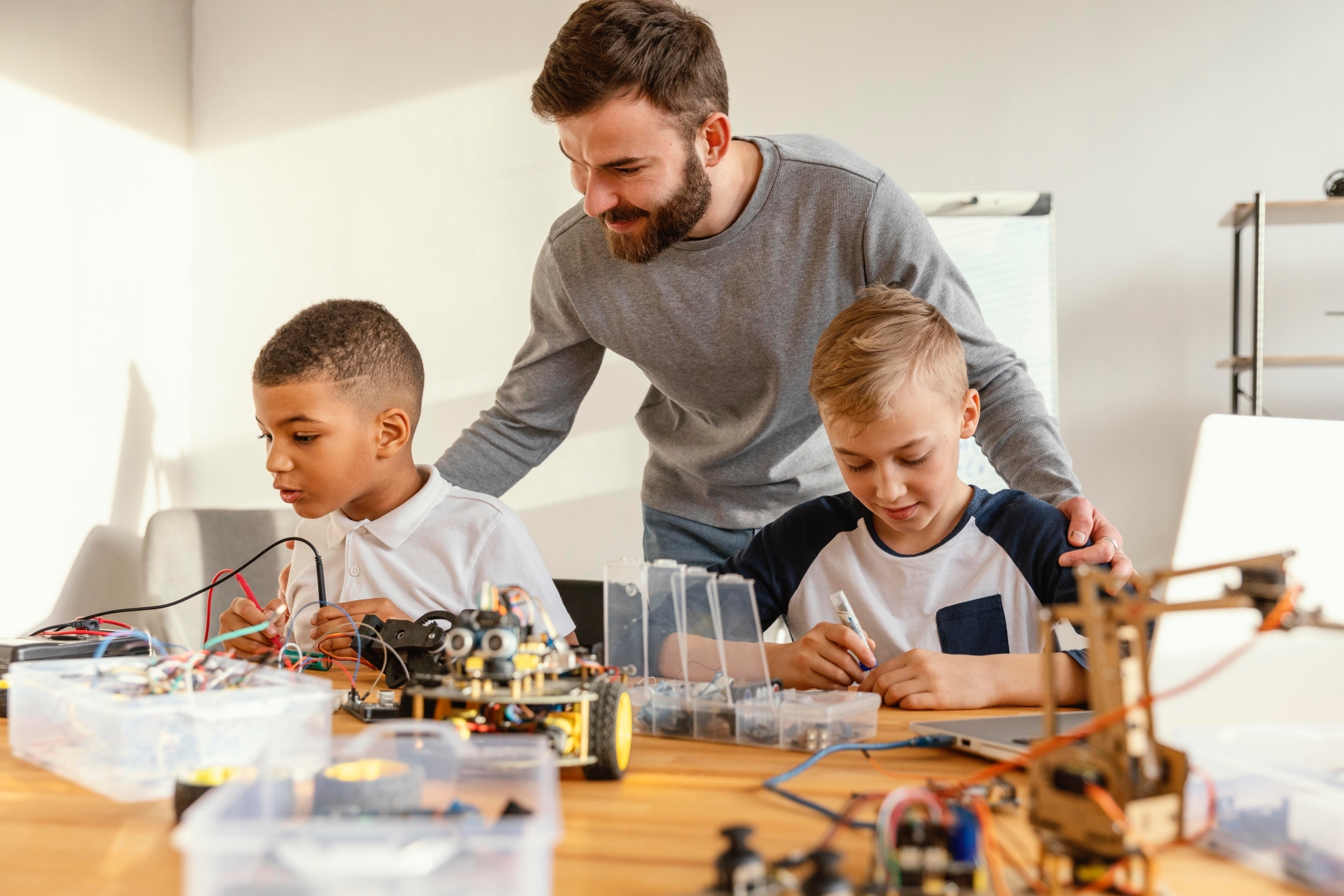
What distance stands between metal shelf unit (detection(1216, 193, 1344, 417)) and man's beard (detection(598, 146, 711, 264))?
1724 millimetres

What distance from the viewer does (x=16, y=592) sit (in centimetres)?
261

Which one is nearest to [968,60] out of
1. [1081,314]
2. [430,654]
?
[1081,314]

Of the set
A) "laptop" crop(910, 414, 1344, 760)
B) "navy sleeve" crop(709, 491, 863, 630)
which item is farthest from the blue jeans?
"laptop" crop(910, 414, 1344, 760)

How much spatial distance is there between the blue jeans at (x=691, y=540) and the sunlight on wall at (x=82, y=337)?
5.76 ft

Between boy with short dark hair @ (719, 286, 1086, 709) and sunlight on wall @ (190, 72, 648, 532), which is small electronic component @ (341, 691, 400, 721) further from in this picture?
sunlight on wall @ (190, 72, 648, 532)

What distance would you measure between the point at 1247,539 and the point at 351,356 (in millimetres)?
1173

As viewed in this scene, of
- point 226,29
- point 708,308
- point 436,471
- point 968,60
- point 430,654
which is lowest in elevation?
point 430,654

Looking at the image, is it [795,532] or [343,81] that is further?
[343,81]

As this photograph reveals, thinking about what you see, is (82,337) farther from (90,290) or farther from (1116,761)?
(1116,761)

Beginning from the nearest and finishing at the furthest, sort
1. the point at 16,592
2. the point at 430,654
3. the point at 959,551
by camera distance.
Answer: the point at 430,654 < the point at 959,551 < the point at 16,592

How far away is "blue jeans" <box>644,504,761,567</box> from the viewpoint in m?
1.83

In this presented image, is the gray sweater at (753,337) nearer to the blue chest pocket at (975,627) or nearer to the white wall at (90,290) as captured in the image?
the blue chest pocket at (975,627)

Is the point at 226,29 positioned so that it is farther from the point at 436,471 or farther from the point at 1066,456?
the point at 1066,456

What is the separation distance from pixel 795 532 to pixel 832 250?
433 mm
